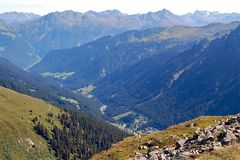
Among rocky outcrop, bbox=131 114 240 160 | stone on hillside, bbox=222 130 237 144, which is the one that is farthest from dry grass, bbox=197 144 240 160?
stone on hillside, bbox=222 130 237 144

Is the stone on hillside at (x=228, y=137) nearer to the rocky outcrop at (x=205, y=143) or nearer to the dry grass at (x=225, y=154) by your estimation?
the rocky outcrop at (x=205, y=143)

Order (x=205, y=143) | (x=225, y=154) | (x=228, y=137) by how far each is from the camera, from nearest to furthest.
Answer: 1. (x=225, y=154)
2. (x=228, y=137)
3. (x=205, y=143)

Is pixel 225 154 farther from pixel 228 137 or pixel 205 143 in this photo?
pixel 205 143

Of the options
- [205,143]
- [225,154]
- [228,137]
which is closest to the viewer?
[225,154]

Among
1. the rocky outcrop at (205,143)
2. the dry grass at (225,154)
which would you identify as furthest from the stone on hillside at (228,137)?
the dry grass at (225,154)

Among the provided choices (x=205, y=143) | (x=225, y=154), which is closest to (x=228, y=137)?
(x=205, y=143)

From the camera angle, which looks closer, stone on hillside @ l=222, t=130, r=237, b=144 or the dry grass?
the dry grass

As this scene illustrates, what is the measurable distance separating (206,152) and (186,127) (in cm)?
5583

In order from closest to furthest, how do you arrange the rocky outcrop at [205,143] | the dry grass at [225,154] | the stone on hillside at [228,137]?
the dry grass at [225,154] < the rocky outcrop at [205,143] < the stone on hillside at [228,137]

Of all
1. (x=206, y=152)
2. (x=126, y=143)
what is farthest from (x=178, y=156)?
(x=126, y=143)

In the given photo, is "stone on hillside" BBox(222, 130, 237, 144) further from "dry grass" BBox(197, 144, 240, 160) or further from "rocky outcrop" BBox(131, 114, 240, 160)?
"dry grass" BBox(197, 144, 240, 160)

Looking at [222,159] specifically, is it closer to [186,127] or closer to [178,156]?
[178,156]

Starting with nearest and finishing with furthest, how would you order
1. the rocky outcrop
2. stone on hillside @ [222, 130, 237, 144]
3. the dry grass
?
the dry grass < the rocky outcrop < stone on hillside @ [222, 130, 237, 144]

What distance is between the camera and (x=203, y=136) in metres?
64.4
